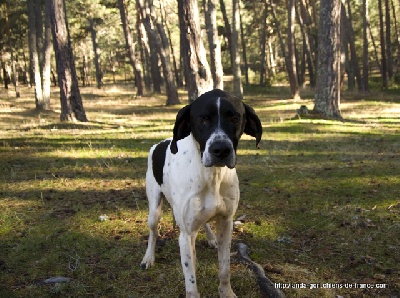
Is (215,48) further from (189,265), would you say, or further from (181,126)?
(189,265)

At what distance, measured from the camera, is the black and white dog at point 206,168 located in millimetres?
3479

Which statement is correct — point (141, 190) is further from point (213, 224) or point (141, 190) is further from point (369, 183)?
point (369, 183)

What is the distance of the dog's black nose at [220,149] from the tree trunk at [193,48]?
9207 millimetres

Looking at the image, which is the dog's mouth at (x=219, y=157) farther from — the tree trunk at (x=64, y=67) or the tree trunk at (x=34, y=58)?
the tree trunk at (x=34, y=58)

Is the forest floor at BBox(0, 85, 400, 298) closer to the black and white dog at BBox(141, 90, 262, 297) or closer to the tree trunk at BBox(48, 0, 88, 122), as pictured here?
the black and white dog at BBox(141, 90, 262, 297)

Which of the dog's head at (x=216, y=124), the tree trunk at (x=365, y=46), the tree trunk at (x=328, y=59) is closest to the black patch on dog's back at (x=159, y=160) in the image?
the dog's head at (x=216, y=124)

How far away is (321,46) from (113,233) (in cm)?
1243

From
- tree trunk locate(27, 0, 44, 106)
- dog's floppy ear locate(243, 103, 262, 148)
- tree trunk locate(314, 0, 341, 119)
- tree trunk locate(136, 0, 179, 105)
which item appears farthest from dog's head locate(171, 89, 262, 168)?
tree trunk locate(136, 0, 179, 105)

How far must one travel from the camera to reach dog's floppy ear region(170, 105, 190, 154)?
3.74 m

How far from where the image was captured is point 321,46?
50.1 feet

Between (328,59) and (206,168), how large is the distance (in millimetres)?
12996

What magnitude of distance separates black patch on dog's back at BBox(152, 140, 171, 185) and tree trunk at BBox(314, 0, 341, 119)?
12020 millimetres

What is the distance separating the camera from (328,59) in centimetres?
1513

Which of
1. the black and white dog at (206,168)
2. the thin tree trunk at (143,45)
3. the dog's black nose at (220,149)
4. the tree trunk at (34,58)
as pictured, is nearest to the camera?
the dog's black nose at (220,149)
